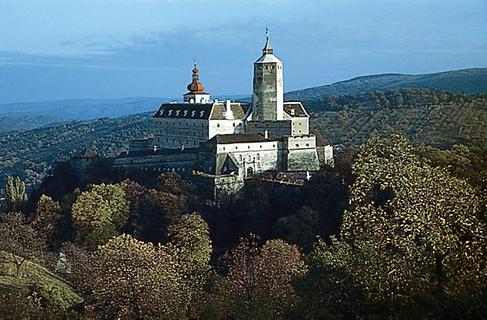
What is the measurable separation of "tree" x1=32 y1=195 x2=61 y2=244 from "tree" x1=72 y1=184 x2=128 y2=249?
2169 millimetres

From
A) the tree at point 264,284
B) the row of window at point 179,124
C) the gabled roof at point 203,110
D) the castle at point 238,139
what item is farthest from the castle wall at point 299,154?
the tree at point 264,284

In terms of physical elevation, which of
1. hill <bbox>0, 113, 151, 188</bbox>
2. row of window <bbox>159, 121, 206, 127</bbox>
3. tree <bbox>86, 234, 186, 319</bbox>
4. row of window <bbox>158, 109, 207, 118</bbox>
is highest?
row of window <bbox>158, 109, 207, 118</bbox>

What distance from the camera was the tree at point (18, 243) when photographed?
33756 millimetres

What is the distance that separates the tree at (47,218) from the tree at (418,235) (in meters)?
34.5

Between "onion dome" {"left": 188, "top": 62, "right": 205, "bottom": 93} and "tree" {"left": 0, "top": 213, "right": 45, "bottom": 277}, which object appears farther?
"onion dome" {"left": 188, "top": 62, "right": 205, "bottom": 93}

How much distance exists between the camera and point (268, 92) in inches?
2183

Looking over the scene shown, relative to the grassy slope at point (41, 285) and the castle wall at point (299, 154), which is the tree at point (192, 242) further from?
the castle wall at point (299, 154)

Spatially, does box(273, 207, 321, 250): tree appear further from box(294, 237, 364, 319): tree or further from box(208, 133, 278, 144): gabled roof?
box(294, 237, 364, 319): tree

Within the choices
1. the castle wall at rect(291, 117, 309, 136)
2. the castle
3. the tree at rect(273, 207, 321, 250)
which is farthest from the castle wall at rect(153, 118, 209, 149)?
the tree at rect(273, 207, 321, 250)

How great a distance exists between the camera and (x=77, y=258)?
121 ft

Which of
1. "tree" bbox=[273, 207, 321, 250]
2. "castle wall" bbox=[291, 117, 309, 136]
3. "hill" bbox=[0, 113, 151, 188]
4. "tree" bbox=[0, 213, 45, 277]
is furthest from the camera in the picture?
"hill" bbox=[0, 113, 151, 188]

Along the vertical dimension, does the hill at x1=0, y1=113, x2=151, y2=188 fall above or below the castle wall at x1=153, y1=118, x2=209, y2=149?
below

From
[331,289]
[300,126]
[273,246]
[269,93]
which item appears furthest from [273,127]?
[331,289]

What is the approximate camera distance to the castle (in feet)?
163
